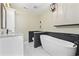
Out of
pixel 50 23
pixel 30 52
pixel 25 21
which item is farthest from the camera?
pixel 50 23

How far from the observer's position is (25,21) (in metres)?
1.77

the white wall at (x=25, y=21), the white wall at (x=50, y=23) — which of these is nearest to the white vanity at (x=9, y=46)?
the white wall at (x=25, y=21)

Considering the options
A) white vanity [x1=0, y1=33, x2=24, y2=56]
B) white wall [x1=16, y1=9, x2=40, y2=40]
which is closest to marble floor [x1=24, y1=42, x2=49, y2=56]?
white wall [x1=16, y1=9, x2=40, y2=40]

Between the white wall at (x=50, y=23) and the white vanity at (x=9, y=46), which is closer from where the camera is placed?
the white vanity at (x=9, y=46)

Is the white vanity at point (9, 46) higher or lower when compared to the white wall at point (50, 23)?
lower

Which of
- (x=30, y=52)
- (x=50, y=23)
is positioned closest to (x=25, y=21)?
(x=30, y=52)

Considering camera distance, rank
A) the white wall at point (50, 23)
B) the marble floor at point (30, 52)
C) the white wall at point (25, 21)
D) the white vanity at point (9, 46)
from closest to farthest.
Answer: the white vanity at point (9, 46), the white wall at point (25, 21), the marble floor at point (30, 52), the white wall at point (50, 23)

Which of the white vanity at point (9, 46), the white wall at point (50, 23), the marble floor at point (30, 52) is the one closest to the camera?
the white vanity at point (9, 46)

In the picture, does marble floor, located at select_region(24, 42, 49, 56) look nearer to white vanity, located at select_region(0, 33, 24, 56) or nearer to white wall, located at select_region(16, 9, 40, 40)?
white wall, located at select_region(16, 9, 40, 40)

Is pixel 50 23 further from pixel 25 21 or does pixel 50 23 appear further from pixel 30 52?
pixel 30 52

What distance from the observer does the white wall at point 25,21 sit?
5.38 ft

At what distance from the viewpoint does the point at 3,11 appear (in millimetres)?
1689

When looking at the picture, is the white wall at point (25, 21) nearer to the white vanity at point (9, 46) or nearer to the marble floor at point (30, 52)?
the marble floor at point (30, 52)

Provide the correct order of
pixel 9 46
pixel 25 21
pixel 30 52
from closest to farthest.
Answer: pixel 9 46 < pixel 25 21 < pixel 30 52
